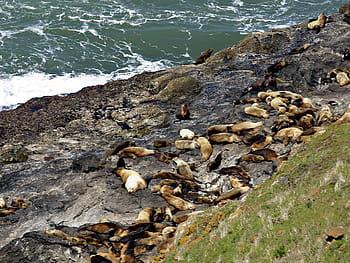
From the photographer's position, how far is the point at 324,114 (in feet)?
49.3

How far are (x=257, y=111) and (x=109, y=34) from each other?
84.4 feet

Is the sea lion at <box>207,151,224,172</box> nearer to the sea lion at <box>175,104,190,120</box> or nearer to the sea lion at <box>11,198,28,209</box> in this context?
the sea lion at <box>175,104,190,120</box>

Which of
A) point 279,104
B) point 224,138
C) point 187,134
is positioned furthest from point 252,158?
point 279,104

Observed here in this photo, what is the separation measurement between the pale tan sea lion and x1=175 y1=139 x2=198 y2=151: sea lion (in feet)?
8.74

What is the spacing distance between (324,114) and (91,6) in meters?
35.9

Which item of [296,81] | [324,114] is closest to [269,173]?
[324,114]

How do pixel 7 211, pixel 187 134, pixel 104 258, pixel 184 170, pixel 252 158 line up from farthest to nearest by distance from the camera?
pixel 187 134 < pixel 184 170 < pixel 252 158 < pixel 7 211 < pixel 104 258

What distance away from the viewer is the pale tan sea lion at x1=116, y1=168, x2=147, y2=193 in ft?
42.2

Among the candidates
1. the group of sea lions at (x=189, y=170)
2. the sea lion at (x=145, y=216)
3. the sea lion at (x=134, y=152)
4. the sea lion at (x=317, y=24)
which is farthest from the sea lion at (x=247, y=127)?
the sea lion at (x=317, y=24)

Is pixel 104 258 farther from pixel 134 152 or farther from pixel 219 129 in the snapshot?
pixel 219 129

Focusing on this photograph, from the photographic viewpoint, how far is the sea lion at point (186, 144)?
51.1 feet

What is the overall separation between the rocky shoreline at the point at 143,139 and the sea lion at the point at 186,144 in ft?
0.46

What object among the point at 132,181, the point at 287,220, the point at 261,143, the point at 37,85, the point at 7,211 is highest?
the point at 287,220

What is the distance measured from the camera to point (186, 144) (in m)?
15.7
